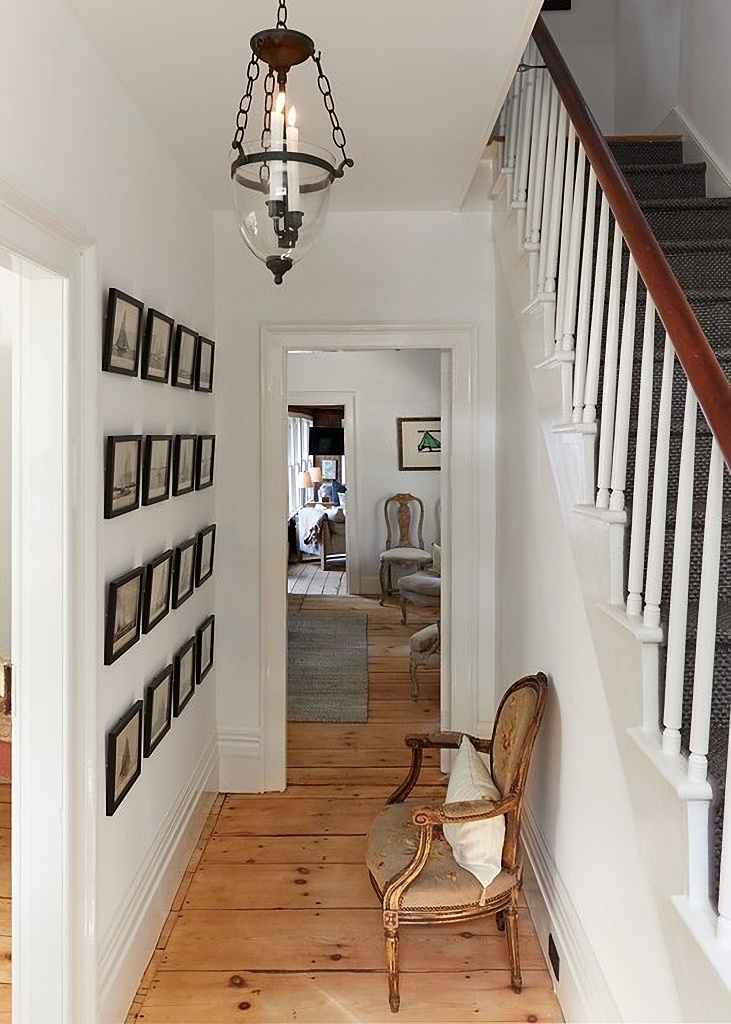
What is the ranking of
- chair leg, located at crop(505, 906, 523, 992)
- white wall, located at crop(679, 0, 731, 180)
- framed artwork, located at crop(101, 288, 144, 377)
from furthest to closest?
white wall, located at crop(679, 0, 731, 180), chair leg, located at crop(505, 906, 523, 992), framed artwork, located at crop(101, 288, 144, 377)

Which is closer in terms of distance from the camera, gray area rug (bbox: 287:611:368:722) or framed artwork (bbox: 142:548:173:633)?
framed artwork (bbox: 142:548:173:633)

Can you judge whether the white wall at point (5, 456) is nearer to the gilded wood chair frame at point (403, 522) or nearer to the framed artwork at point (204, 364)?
the framed artwork at point (204, 364)

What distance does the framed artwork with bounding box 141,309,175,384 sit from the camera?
106 inches

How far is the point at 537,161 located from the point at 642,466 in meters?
1.45

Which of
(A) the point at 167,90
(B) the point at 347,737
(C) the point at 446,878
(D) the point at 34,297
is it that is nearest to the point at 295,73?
(A) the point at 167,90

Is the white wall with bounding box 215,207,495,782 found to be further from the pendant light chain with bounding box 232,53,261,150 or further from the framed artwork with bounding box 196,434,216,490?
the pendant light chain with bounding box 232,53,261,150

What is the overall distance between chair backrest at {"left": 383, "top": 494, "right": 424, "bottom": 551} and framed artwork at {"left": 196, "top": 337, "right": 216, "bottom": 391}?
202 inches

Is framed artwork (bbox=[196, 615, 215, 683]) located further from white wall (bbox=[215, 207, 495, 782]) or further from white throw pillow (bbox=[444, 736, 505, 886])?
white throw pillow (bbox=[444, 736, 505, 886])

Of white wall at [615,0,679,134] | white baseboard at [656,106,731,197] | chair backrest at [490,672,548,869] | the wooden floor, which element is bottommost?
the wooden floor

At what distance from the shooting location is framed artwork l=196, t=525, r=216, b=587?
11.4ft

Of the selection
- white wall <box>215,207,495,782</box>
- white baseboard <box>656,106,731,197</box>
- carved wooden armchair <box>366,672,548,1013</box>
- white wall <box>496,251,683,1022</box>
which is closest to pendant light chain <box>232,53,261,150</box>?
white wall <box>496,251,683,1022</box>

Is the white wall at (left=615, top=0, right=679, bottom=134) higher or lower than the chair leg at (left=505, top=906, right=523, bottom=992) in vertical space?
higher

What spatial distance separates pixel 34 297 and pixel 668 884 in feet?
6.15

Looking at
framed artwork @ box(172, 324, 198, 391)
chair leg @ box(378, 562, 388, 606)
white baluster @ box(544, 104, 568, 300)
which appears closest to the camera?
white baluster @ box(544, 104, 568, 300)
